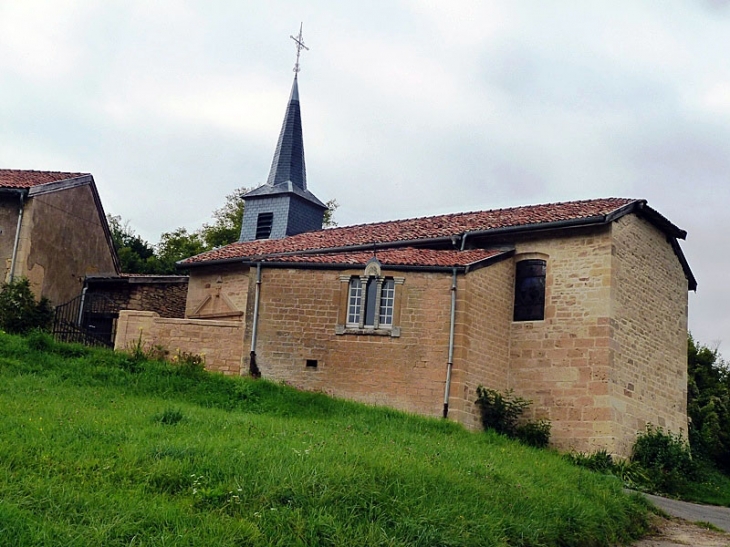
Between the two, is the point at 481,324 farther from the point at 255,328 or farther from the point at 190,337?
the point at 190,337

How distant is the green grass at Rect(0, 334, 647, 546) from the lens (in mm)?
9000

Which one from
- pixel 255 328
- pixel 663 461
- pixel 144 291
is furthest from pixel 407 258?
pixel 144 291

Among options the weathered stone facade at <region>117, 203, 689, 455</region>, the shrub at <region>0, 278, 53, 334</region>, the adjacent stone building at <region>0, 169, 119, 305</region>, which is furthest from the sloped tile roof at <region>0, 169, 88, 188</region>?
the weathered stone facade at <region>117, 203, 689, 455</region>

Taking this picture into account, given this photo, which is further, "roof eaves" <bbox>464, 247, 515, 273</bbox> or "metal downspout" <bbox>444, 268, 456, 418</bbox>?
"roof eaves" <bbox>464, 247, 515, 273</bbox>

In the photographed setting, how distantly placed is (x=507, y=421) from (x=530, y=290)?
3.36m

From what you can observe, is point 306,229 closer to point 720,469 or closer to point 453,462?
point 720,469

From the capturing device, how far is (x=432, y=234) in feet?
76.7

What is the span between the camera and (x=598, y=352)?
20.6 meters

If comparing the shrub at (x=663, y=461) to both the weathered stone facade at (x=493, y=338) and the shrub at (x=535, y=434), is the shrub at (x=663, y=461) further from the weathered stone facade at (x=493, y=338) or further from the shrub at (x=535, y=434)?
the shrub at (x=535, y=434)

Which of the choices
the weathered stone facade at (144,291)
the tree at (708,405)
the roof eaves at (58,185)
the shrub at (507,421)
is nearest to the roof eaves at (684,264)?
the tree at (708,405)

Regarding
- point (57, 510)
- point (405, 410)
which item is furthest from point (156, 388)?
point (57, 510)

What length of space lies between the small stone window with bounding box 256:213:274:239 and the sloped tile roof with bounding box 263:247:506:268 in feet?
42.4

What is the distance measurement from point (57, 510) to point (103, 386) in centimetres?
850

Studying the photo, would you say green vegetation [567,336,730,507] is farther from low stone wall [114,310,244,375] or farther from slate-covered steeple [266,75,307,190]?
slate-covered steeple [266,75,307,190]
